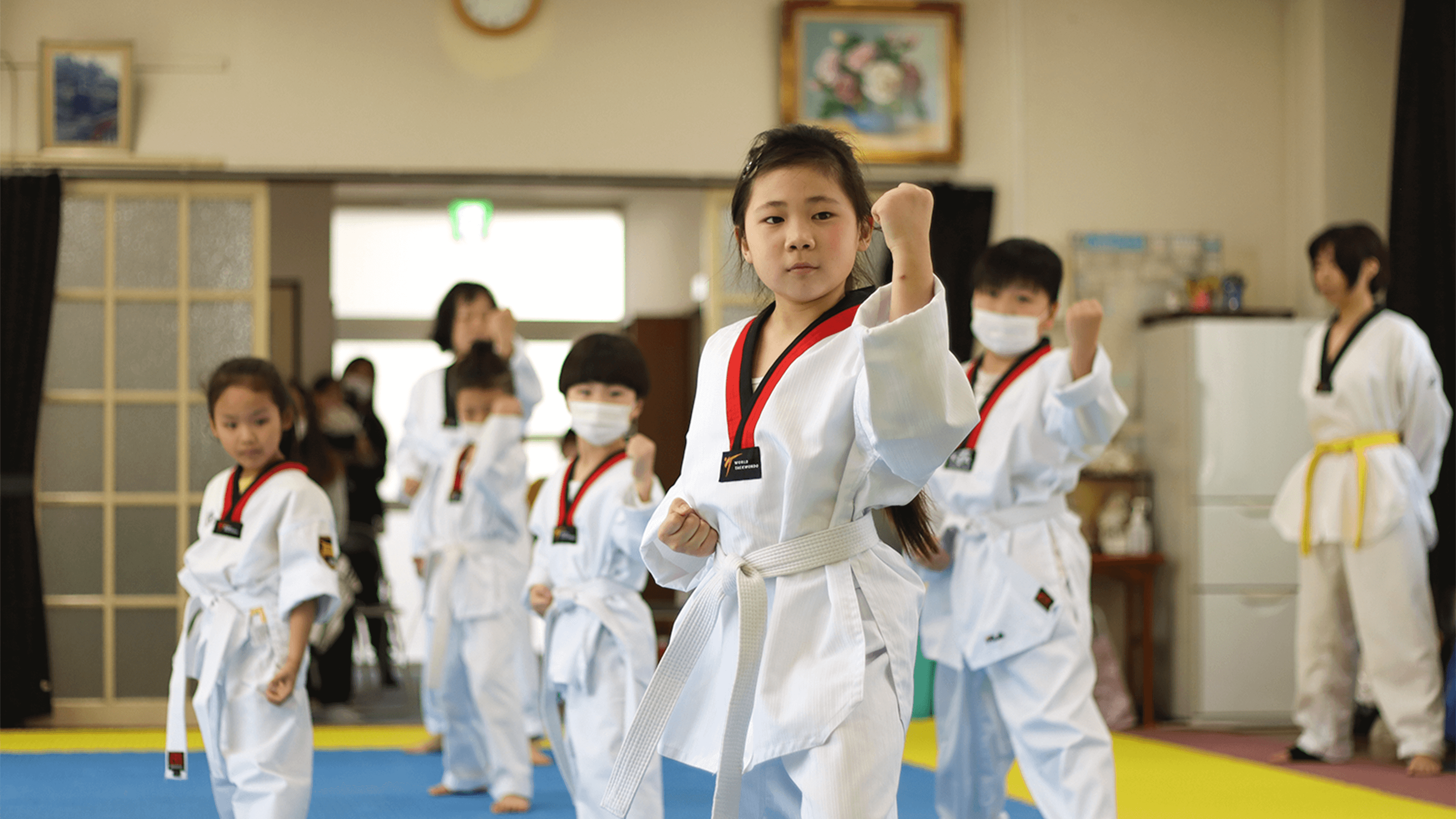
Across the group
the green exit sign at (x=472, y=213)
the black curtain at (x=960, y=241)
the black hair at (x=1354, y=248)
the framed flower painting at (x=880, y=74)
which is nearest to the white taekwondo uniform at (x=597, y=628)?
the black hair at (x=1354, y=248)

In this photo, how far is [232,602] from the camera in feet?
8.45

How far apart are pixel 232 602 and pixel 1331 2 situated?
210 inches

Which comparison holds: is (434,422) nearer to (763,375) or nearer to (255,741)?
(255,741)

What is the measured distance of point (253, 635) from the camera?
2537 mm

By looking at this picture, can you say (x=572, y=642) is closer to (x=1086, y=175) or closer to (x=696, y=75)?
(x=696, y=75)

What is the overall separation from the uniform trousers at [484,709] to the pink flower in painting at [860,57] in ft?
9.94

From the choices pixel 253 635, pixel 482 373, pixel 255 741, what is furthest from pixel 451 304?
pixel 255 741

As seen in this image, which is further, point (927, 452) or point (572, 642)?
point (572, 642)

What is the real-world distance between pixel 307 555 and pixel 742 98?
362 cm

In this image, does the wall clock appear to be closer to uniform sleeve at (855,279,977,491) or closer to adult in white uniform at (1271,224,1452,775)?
adult in white uniform at (1271,224,1452,775)

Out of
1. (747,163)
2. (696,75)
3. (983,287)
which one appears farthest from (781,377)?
(696,75)

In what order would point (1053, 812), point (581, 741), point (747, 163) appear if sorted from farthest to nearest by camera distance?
point (581, 741) < point (1053, 812) < point (747, 163)

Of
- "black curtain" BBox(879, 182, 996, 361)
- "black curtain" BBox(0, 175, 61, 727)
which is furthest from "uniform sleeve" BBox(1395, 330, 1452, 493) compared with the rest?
"black curtain" BBox(0, 175, 61, 727)

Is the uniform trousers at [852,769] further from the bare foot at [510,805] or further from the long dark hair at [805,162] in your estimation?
the bare foot at [510,805]
